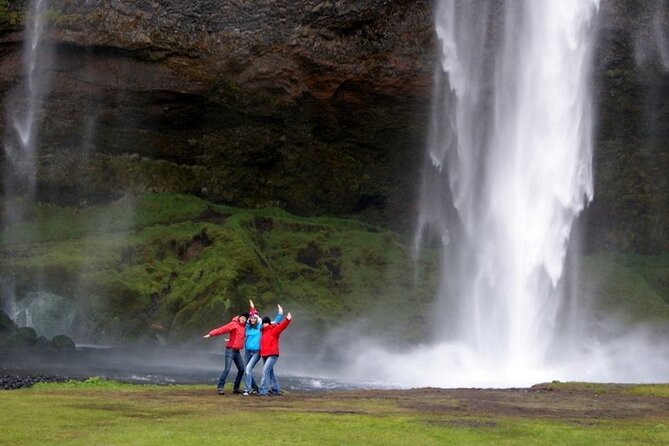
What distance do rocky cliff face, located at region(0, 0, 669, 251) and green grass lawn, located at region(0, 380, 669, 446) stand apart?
38708mm

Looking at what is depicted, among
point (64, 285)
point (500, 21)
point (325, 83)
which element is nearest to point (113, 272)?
point (64, 285)

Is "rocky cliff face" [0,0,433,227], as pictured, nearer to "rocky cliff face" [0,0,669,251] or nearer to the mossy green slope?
"rocky cliff face" [0,0,669,251]

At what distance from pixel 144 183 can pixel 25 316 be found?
19753 millimetres

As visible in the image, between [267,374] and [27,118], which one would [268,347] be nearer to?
[267,374]

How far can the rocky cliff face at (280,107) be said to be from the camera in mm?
58031

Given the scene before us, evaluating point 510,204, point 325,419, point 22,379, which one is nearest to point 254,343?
point 325,419

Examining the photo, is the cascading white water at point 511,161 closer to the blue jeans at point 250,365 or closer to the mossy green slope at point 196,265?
the mossy green slope at point 196,265

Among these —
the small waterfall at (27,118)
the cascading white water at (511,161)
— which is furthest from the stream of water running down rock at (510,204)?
the small waterfall at (27,118)

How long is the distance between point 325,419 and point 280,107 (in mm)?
46859

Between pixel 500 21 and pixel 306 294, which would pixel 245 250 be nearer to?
pixel 306 294

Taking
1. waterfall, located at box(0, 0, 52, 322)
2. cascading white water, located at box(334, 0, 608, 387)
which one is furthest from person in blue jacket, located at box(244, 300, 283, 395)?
waterfall, located at box(0, 0, 52, 322)

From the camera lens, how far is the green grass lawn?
47.6 feet

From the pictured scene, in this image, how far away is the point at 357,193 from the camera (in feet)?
218

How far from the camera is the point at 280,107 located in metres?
62.0
